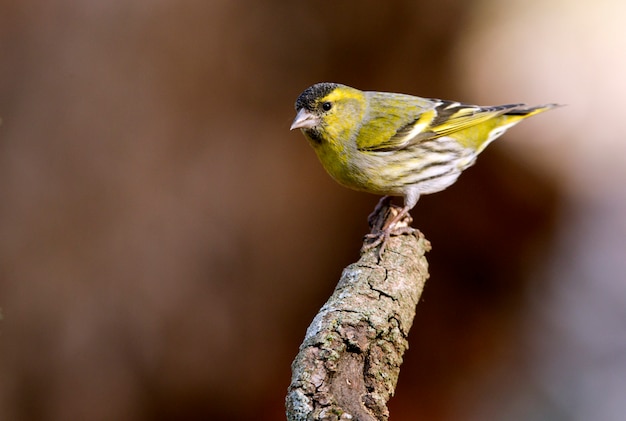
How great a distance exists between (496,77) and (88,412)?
2.54 meters

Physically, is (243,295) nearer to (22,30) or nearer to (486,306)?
(486,306)

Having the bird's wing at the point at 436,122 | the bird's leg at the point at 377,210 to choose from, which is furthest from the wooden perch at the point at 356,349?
the bird's wing at the point at 436,122

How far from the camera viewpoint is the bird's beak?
7.04ft

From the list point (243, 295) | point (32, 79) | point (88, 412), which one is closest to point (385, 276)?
point (243, 295)

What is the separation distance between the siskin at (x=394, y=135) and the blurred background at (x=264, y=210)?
0.81m

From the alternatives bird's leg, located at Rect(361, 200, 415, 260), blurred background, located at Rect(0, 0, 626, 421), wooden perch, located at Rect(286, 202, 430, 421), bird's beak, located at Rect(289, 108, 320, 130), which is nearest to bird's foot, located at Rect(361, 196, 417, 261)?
bird's leg, located at Rect(361, 200, 415, 260)

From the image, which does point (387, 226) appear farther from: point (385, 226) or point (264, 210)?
point (264, 210)

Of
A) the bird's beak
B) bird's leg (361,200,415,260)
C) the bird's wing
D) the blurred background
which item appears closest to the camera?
bird's leg (361,200,415,260)

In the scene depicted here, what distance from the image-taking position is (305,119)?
2.17 metres

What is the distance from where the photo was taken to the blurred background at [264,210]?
108 inches

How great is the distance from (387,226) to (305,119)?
48cm

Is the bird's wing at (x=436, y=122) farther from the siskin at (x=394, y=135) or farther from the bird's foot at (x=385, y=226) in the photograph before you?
the bird's foot at (x=385, y=226)

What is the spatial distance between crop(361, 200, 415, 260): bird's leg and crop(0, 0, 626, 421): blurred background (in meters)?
0.97

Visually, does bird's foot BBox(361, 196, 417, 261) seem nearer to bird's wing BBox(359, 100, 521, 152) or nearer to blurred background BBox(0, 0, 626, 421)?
bird's wing BBox(359, 100, 521, 152)
